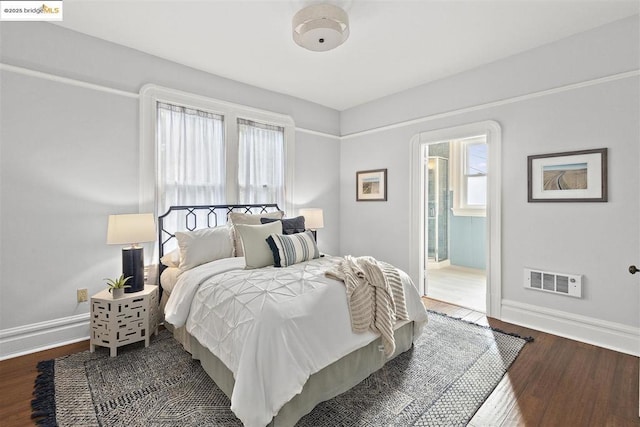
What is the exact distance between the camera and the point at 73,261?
2758mm

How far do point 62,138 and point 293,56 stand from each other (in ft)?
7.77

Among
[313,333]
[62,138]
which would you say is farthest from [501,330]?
[62,138]

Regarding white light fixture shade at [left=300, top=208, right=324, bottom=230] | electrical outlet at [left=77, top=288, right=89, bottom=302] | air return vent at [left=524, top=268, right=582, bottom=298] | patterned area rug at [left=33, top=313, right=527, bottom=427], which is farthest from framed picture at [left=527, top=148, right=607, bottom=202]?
electrical outlet at [left=77, top=288, right=89, bottom=302]

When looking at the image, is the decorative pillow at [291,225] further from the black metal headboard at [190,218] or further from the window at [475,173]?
the window at [475,173]

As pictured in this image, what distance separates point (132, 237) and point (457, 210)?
17.5 ft

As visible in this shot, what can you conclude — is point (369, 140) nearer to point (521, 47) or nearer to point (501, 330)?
point (521, 47)

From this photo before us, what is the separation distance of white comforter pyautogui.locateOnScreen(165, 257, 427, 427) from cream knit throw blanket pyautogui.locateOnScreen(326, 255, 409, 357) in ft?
0.20

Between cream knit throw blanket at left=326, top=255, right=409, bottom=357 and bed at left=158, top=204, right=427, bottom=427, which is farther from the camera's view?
cream knit throw blanket at left=326, top=255, right=409, bottom=357

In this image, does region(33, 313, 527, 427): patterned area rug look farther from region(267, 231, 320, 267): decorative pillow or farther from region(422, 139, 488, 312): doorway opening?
region(422, 139, 488, 312): doorway opening

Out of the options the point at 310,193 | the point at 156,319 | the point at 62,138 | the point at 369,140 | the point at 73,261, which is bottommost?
the point at 156,319

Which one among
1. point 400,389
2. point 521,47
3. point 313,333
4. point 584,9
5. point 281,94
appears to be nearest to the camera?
point 313,333

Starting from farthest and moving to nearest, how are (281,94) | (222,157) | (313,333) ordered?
(281,94) < (222,157) < (313,333)

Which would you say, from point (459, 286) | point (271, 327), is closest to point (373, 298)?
point (271, 327)

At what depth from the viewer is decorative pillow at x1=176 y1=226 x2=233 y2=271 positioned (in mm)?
2785
